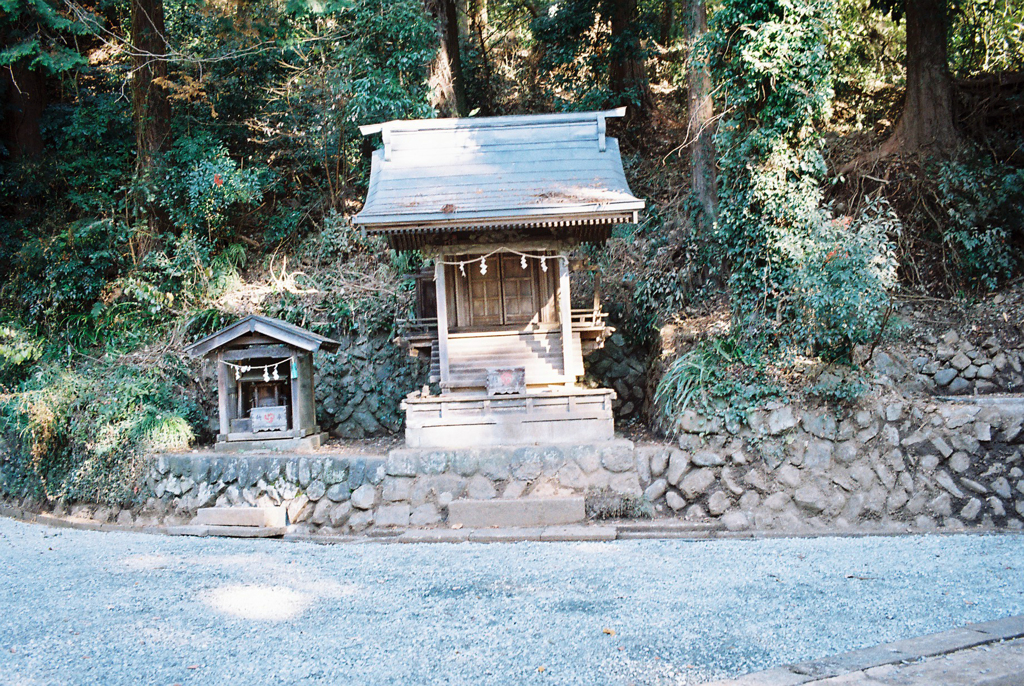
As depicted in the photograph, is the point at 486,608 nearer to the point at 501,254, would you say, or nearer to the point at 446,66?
the point at 501,254

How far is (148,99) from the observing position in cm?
1433

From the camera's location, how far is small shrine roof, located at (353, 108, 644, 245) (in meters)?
8.91

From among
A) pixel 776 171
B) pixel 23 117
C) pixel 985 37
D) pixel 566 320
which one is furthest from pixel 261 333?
pixel 985 37

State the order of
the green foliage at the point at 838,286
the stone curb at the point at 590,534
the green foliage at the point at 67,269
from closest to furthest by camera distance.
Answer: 1. the stone curb at the point at 590,534
2. the green foliage at the point at 838,286
3. the green foliage at the point at 67,269

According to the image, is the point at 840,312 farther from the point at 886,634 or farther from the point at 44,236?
the point at 44,236

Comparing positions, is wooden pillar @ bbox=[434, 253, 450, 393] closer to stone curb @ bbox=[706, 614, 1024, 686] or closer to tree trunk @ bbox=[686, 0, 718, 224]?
tree trunk @ bbox=[686, 0, 718, 224]

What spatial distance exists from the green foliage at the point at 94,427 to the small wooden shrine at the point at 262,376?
90 cm

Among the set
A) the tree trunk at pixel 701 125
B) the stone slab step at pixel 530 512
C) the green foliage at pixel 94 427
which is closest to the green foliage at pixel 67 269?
the green foliage at pixel 94 427

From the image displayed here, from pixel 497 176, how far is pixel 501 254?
1.15m

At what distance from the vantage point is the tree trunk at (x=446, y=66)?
14539 mm

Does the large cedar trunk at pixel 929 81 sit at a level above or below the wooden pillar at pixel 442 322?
above

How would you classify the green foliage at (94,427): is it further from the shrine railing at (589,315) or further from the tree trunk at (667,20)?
the tree trunk at (667,20)

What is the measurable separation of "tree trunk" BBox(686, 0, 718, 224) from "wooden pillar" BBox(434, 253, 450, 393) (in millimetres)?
5540

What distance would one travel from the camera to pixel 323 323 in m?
12.4
